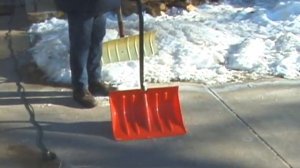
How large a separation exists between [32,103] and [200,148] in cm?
150

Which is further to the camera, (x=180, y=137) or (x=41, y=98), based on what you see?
(x=41, y=98)

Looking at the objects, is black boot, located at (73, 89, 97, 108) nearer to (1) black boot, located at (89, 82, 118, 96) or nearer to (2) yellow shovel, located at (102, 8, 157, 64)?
(1) black boot, located at (89, 82, 118, 96)

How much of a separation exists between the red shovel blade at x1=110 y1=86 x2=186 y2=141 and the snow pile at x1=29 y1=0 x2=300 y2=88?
0.79 m

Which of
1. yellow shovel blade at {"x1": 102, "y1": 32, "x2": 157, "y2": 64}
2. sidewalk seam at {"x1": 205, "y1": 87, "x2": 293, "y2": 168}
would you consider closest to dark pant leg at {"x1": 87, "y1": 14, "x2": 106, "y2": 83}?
yellow shovel blade at {"x1": 102, "y1": 32, "x2": 157, "y2": 64}

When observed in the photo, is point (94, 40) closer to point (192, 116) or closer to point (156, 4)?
point (192, 116)

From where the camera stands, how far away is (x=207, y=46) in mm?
6469

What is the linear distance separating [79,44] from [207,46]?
1638 mm

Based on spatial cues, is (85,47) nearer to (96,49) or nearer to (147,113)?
(96,49)

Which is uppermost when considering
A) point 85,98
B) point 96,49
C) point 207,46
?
point 96,49

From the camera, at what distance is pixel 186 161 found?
446 cm

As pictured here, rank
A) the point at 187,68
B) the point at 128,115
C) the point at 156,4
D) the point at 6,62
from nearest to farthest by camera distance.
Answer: the point at 128,115 → the point at 187,68 → the point at 6,62 → the point at 156,4

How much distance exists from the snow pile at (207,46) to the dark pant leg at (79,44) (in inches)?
18.7

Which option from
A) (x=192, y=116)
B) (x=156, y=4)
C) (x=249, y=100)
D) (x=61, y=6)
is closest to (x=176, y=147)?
(x=192, y=116)

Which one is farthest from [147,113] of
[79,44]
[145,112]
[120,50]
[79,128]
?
[120,50]
